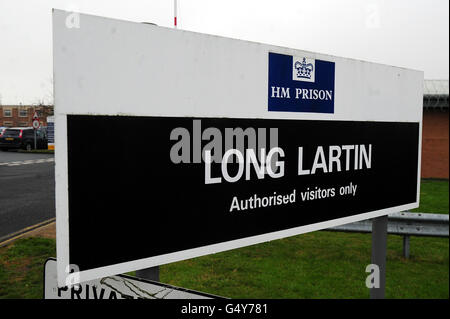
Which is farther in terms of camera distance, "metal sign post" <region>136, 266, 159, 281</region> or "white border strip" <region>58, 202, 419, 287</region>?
"metal sign post" <region>136, 266, 159, 281</region>

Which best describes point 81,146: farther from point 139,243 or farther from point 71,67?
point 139,243

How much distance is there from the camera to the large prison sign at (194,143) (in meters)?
1.53

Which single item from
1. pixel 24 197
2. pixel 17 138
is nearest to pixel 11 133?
pixel 17 138

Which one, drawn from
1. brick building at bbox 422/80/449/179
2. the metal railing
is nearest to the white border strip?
the metal railing

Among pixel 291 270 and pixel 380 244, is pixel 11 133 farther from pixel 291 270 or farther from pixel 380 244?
pixel 380 244

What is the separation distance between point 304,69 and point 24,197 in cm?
974

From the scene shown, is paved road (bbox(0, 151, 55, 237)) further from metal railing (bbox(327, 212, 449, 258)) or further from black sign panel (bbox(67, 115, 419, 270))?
black sign panel (bbox(67, 115, 419, 270))

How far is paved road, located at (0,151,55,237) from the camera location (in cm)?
782

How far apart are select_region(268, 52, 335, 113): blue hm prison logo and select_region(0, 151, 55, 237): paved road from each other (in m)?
6.40

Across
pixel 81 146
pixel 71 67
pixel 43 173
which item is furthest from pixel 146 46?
pixel 43 173

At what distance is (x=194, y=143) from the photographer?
6.07ft

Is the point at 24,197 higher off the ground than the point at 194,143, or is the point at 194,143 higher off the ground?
the point at 194,143

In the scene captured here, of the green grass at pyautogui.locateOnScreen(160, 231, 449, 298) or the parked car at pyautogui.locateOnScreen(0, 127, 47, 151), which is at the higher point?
the parked car at pyautogui.locateOnScreen(0, 127, 47, 151)
